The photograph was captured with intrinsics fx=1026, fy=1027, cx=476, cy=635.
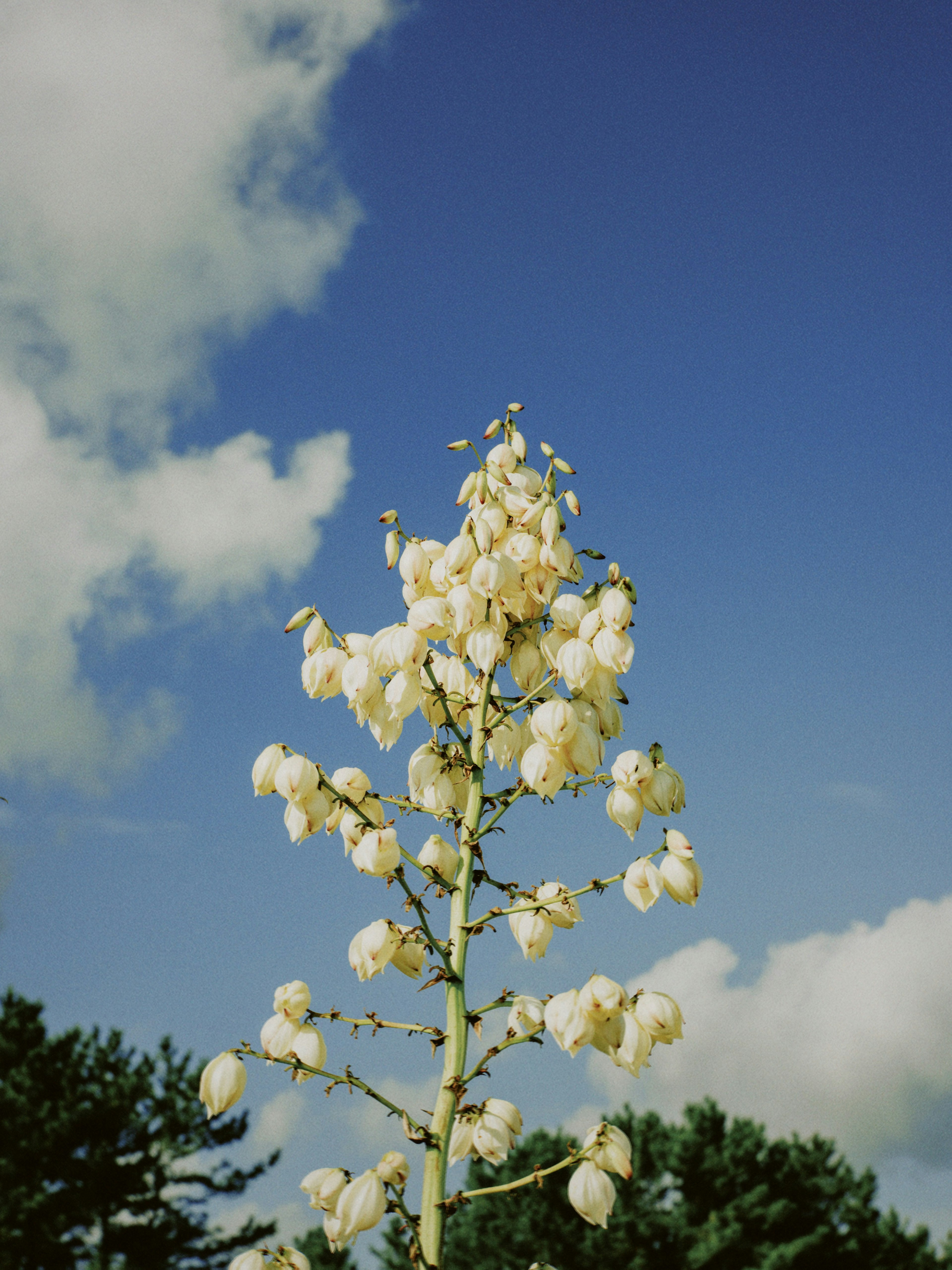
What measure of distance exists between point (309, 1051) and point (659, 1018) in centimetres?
74

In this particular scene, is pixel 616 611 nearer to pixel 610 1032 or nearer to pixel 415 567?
pixel 415 567

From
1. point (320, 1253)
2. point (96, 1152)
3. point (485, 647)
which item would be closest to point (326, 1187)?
point (485, 647)

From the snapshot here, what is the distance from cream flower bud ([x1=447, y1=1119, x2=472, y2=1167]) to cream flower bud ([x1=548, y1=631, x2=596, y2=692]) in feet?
3.18

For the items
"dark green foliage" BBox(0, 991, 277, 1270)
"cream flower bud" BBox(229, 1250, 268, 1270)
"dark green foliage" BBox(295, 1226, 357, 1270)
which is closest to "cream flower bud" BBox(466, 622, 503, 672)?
"cream flower bud" BBox(229, 1250, 268, 1270)

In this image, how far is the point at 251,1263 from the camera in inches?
82.9

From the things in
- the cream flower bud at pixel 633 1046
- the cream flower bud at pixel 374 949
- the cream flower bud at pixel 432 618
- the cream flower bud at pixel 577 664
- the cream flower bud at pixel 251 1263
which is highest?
the cream flower bud at pixel 432 618

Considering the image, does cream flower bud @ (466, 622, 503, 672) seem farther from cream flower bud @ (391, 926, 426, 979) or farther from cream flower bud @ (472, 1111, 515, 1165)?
cream flower bud @ (472, 1111, 515, 1165)

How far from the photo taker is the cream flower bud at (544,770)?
7.37 feet

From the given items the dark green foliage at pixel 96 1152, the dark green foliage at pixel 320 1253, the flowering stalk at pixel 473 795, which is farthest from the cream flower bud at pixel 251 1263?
the dark green foliage at pixel 320 1253

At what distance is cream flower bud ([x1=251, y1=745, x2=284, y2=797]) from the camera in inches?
92.1

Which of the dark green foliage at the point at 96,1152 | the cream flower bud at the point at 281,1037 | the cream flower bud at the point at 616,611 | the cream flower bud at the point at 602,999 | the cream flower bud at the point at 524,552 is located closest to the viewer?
the cream flower bud at the point at 602,999

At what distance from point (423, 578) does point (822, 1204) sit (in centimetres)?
2590

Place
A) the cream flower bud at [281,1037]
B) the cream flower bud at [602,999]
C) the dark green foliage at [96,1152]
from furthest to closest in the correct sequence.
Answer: the dark green foliage at [96,1152]
the cream flower bud at [281,1037]
the cream flower bud at [602,999]

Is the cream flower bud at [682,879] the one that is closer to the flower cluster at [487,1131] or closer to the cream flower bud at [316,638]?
the flower cluster at [487,1131]
